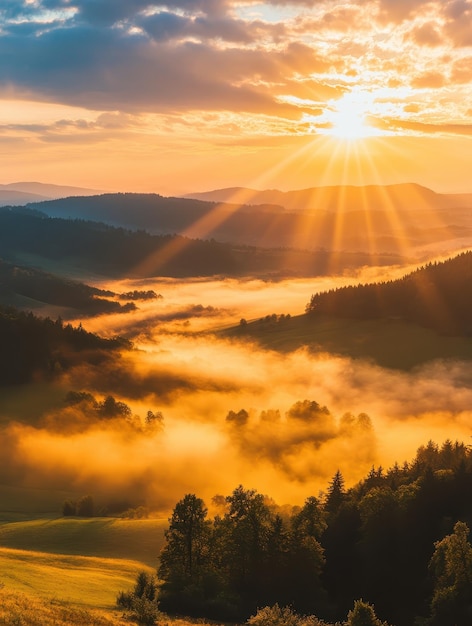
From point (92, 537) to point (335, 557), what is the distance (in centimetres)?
4031

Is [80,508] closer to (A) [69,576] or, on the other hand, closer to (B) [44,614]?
(A) [69,576]

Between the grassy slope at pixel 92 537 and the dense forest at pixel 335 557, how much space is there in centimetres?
1954

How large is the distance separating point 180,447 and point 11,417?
47632 mm

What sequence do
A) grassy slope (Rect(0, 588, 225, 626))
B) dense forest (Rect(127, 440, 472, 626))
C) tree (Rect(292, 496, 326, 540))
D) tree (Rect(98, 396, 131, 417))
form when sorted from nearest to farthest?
grassy slope (Rect(0, 588, 225, 626)), dense forest (Rect(127, 440, 472, 626)), tree (Rect(292, 496, 326, 540)), tree (Rect(98, 396, 131, 417))

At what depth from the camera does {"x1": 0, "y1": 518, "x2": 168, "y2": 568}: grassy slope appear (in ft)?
285

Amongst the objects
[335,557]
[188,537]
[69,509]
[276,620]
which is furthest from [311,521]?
[69,509]

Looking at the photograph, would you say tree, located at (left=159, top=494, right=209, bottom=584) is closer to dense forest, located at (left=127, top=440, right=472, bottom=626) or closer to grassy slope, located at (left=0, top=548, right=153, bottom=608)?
dense forest, located at (left=127, top=440, right=472, bottom=626)

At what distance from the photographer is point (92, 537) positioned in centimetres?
9406

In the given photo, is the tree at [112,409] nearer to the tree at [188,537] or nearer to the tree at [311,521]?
the tree at [311,521]

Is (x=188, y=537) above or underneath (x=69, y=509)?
above

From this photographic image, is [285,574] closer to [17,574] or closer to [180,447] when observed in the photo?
[17,574]

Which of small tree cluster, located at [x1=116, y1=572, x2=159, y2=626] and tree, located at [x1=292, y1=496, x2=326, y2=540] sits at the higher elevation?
tree, located at [x1=292, y1=496, x2=326, y2=540]

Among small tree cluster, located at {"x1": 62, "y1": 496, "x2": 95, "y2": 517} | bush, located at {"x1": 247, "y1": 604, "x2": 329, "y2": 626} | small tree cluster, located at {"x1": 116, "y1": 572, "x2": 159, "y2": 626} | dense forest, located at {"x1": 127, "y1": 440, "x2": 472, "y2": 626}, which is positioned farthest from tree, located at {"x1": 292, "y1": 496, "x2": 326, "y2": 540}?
small tree cluster, located at {"x1": 62, "y1": 496, "x2": 95, "y2": 517}

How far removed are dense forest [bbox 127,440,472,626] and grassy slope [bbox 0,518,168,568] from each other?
19.5 metres
